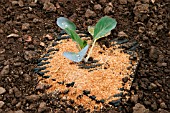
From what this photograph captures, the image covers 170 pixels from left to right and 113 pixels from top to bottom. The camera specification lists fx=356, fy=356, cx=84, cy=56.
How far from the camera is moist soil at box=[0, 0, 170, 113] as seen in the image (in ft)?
4.61

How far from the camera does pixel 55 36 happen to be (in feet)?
5.48

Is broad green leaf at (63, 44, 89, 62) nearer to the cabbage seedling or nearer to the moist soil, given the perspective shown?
the cabbage seedling

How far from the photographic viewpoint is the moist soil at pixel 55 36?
4.61 ft

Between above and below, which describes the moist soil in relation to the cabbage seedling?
below

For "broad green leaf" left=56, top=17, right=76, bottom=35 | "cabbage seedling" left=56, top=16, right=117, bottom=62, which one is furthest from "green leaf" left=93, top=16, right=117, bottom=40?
"broad green leaf" left=56, top=17, right=76, bottom=35

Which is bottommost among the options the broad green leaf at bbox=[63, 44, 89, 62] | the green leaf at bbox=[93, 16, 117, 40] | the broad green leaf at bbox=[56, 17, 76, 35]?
the broad green leaf at bbox=[63, 44, 89, 62]

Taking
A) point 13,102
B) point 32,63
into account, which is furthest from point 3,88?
point 32,63

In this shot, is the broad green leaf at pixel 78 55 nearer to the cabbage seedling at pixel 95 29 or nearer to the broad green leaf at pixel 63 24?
the cabbage seedling at pixel 95 29

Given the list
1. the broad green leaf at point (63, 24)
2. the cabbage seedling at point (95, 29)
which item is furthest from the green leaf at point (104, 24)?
the broad green leaf at point (63, 24)

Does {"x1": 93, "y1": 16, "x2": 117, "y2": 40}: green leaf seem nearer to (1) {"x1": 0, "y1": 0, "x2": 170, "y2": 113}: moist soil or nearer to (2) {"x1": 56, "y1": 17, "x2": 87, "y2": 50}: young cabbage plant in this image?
(2) {"x1": 56, "y1": 17, "x2": 87, "y2": 50}: young cabbage plant

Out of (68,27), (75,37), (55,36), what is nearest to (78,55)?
(75,37)

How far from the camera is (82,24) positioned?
174 centimetres

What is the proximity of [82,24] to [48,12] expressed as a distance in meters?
0.19

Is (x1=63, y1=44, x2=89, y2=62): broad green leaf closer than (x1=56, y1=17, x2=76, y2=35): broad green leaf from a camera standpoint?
Yes
